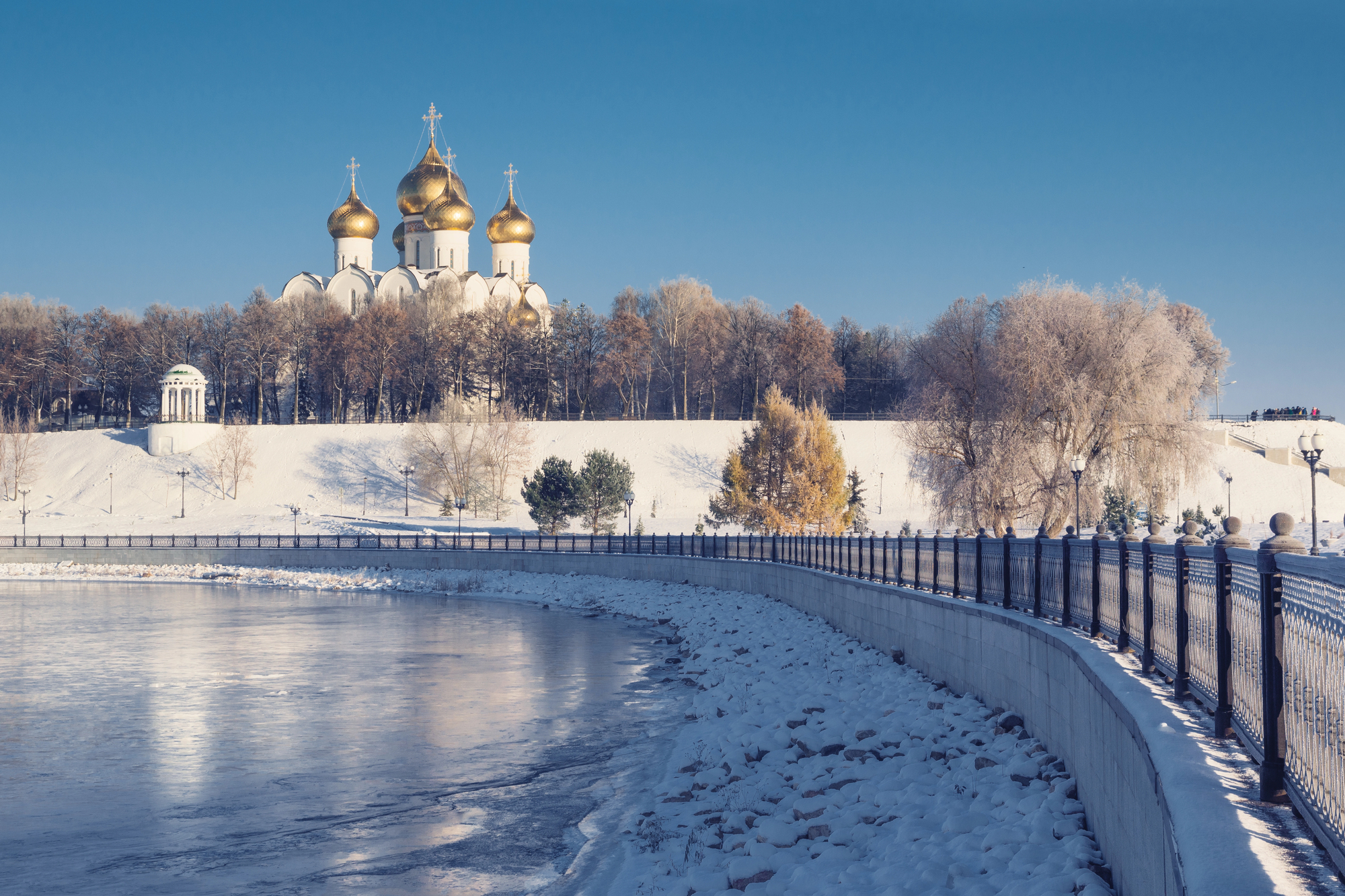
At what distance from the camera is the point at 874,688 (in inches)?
653

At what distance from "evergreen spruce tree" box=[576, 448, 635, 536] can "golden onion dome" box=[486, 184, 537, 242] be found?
52.5m

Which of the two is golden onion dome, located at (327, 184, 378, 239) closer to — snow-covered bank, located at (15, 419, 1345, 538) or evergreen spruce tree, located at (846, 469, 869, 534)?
snow-covered bank, located at (15, 419, 1345, 538)

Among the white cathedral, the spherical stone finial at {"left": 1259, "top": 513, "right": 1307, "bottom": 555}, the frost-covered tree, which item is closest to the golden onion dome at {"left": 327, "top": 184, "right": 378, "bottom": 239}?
the white cathedral

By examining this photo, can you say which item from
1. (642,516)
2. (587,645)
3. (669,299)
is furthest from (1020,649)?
(669,299)

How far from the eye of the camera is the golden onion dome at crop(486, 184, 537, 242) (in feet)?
360

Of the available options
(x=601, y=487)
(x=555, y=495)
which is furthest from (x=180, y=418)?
(x=601, y=487)

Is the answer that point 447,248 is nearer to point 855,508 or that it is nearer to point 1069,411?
point 855,508

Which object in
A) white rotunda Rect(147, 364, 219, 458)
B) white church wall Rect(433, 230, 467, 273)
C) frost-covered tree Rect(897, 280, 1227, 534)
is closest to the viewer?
frost-covered tree Rect(897, 280, 1227, 534)

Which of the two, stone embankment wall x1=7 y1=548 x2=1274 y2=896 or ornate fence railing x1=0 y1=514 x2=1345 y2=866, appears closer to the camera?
ornate fence railing x1=0 y1=514 x2=1345 y2=866

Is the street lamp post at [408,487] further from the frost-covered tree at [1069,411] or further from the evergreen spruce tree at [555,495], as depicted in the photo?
the frost-covered tree at [1069,411]

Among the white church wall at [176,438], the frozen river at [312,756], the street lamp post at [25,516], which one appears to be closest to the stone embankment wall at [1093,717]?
the frozen river at [312,756]

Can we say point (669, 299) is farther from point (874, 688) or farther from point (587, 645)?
point (874, 688)

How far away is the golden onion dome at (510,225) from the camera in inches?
4326

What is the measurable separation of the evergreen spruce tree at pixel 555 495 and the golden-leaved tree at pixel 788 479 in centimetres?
775
